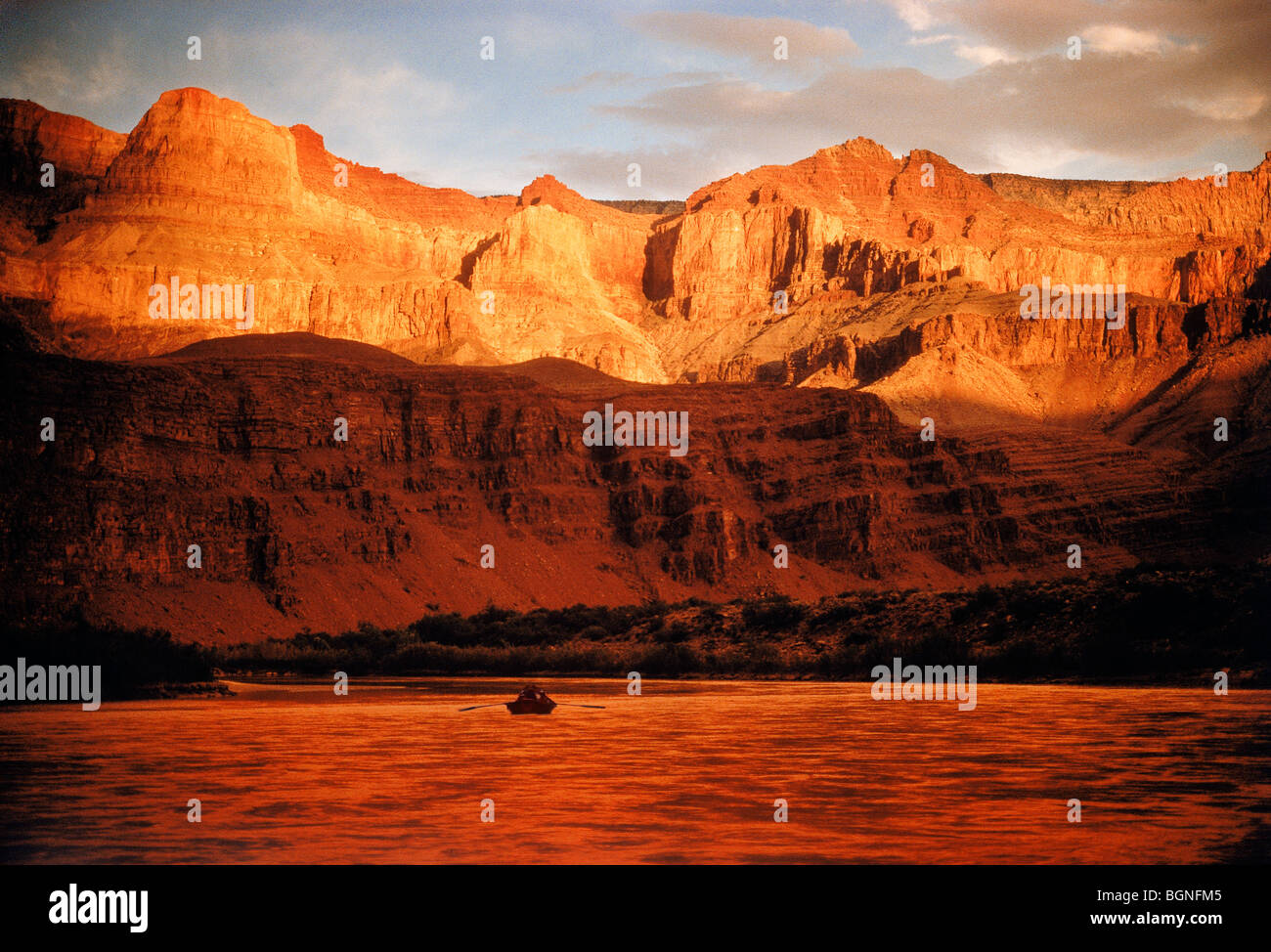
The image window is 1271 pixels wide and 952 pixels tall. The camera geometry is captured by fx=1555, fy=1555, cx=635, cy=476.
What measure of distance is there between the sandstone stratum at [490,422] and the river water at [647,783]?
1237 inches

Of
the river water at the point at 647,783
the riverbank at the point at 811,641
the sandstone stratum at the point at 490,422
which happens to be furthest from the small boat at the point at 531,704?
the sandstone stratum at the point at 490,422

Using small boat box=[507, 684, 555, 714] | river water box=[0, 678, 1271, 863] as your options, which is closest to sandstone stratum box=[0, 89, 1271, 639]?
small boat box=[507, 684, 555, 714]

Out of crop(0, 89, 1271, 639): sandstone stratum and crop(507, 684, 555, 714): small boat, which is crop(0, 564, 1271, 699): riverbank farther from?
crop(507, 684, 555, 714): small boat

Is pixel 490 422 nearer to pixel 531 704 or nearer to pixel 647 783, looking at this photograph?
pixel 531 704

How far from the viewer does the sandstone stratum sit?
74562 millimetres

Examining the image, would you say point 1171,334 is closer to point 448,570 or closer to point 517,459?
point 517,459

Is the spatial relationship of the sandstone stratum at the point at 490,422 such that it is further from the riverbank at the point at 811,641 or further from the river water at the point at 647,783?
the river water at the point at 647,783

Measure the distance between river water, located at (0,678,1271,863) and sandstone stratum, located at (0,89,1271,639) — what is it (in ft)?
Result: 103

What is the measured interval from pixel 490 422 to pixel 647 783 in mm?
79883

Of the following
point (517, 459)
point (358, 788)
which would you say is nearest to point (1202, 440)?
point (517, 459)

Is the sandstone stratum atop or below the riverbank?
atop

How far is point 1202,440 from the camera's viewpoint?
124 meters

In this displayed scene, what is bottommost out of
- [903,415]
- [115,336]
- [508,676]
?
[508,676]
